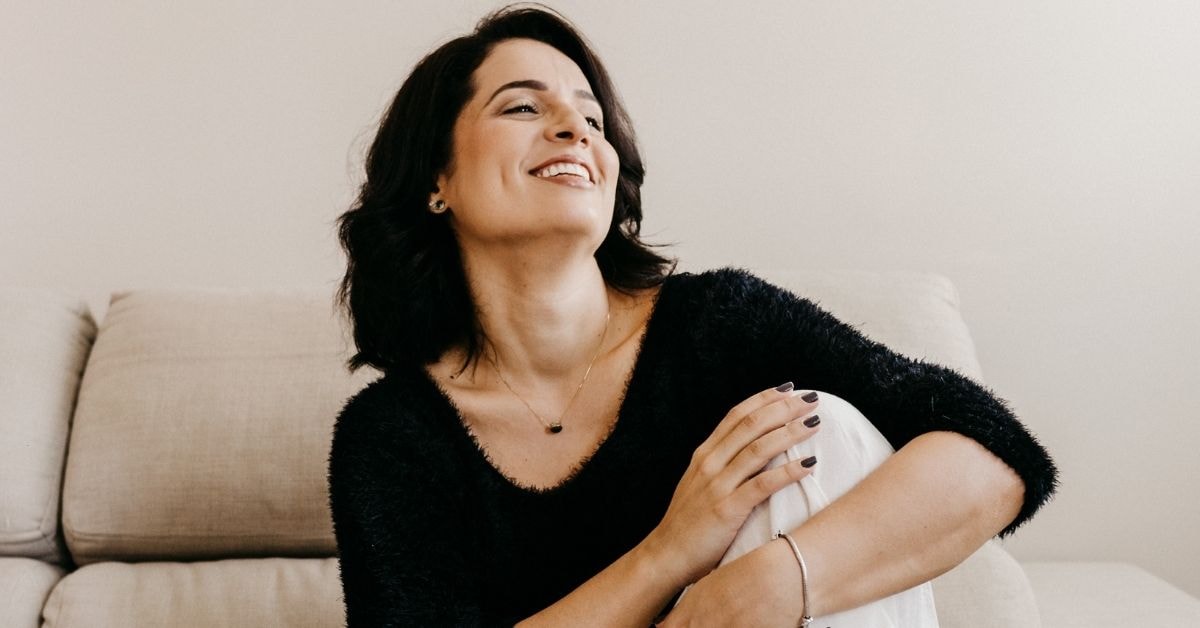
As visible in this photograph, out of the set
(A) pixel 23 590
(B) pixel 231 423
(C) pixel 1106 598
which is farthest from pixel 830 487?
(A) pixel 23 590

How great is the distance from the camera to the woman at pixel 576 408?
107cm

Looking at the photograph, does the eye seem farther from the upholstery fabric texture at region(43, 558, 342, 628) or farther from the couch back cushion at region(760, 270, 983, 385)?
the upholstery fabric texture at region(43, 558, 342, 628)

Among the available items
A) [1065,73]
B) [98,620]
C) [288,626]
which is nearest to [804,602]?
[288,626]

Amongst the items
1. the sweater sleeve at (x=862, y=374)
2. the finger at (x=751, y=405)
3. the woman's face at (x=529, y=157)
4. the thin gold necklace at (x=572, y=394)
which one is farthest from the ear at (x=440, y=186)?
the finger at (x=751, y=405)

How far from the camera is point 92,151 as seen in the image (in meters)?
2.08

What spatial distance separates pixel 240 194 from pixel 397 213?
2.54 feet

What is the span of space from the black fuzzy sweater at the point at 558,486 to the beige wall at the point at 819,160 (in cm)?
74

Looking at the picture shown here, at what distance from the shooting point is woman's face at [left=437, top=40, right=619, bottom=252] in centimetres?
127

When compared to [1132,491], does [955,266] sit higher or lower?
higher

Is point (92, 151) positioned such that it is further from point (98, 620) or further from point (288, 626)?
point (288, 626)

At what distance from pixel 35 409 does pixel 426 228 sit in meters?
0.79

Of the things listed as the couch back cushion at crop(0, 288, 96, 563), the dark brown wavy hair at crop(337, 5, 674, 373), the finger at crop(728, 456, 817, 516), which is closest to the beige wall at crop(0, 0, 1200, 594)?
the couch back cushion at crop(0, 288, 96, 563)

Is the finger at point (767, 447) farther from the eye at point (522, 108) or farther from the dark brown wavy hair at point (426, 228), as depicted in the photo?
the eye at point (522, 108)

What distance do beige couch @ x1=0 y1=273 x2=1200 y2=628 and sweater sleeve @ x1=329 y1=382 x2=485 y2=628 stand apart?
1.23 ft
